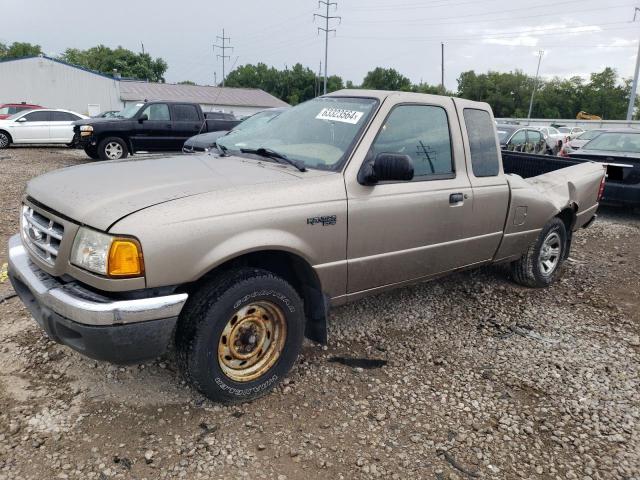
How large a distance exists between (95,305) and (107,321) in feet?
0.31

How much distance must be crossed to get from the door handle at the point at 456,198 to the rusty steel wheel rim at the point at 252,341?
5.20ft

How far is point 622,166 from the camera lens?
322 inches

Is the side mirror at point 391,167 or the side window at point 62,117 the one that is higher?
the side window at point 62,117

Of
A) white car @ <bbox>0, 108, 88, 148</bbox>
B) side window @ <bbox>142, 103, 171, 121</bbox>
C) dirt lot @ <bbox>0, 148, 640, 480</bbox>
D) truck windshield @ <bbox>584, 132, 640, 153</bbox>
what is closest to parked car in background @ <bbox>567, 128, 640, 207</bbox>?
truck windshield @ <bbox>584, 132, 640, 153</bbox>

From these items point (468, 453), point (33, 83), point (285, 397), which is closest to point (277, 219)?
point (285, 397)

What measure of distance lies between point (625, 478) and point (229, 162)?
114 inches

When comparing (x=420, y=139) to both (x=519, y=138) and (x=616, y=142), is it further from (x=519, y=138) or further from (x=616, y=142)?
(x=519, y=138)

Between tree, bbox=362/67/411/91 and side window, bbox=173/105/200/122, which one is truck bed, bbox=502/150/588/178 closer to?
side window, bbox=173/105/200/122

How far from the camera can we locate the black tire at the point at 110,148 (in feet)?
41.2

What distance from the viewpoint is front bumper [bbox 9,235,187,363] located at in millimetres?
2293

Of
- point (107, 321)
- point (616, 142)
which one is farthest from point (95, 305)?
point (616, 142)

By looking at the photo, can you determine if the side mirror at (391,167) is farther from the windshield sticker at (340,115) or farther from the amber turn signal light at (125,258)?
the amber turn signal light at (125,258)

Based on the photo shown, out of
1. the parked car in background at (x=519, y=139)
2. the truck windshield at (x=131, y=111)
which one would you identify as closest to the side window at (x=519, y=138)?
the parked car in background at (x=519, y=139)

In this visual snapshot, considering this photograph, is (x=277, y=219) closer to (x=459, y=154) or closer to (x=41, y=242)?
(x=41, y=242)
